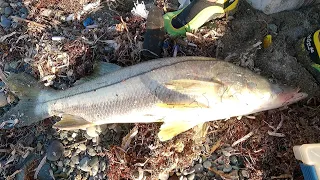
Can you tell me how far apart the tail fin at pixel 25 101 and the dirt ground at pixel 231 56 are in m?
0.27

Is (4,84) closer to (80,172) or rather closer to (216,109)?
(80,172)

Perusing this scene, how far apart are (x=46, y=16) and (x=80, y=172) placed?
2117mm

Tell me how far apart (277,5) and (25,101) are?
304 centimetres

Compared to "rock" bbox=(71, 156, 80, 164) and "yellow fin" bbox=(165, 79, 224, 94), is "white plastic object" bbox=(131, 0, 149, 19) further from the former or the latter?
"rock" bbox=(71, 156, 80, 164)

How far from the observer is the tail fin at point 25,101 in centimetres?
405

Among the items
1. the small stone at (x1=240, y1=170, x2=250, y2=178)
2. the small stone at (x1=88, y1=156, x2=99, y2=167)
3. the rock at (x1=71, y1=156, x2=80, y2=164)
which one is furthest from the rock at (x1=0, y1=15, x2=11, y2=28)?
the small stone at (x1=240, y1=170, x2=250, y2=178)

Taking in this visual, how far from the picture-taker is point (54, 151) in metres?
4.14

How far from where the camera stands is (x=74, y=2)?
487 cm

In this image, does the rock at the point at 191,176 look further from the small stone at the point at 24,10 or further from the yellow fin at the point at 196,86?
the small stone at the point at 24,10

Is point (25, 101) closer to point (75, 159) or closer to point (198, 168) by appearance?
point (75, 159)

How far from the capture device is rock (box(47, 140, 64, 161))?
4.14 m

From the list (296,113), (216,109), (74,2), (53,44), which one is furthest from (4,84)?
(296,113)

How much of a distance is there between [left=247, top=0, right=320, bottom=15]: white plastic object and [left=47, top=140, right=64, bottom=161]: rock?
9.21ft

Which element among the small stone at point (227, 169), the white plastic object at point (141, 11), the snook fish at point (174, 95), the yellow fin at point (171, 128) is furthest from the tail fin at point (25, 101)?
the small stone at point (227, 169)
